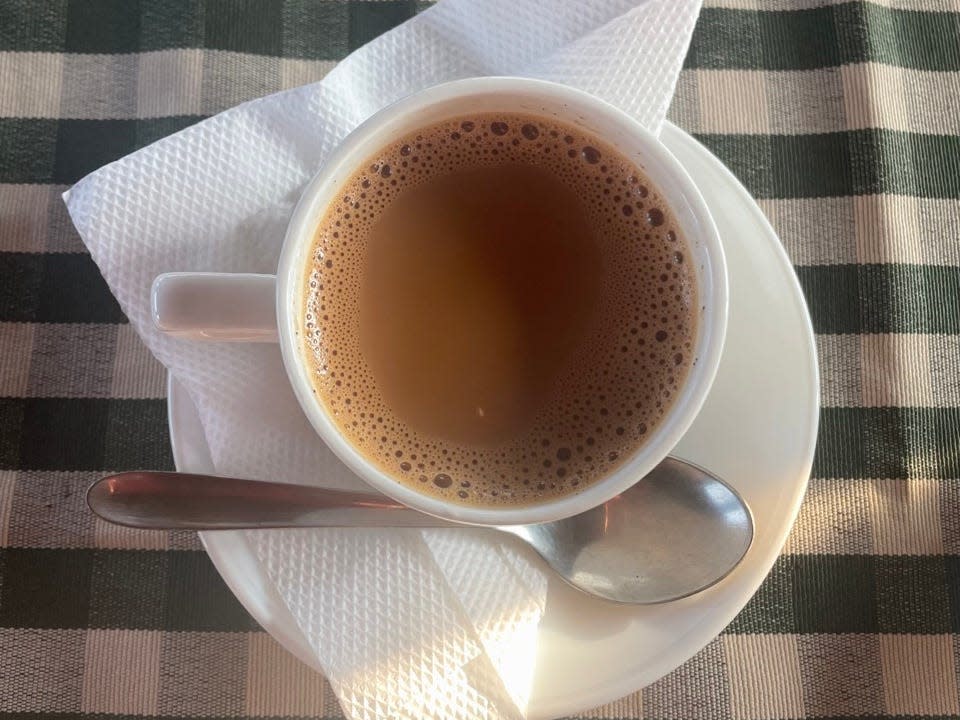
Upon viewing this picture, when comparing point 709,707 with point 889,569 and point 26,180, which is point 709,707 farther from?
point 26,180

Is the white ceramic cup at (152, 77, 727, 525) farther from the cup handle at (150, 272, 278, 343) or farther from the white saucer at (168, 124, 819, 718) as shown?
the white saucer at (168, 124, 819, 718)

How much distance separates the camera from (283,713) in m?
1.03

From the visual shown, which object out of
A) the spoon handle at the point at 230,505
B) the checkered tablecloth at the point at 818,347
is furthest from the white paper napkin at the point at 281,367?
the checkered tablecloth at the point at 818,347

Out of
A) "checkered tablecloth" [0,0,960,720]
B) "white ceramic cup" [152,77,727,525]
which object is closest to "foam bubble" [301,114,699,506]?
"white ceramic cup" [152,77,727,525]

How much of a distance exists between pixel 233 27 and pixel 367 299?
0.54m

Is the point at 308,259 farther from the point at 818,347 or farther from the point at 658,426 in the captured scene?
Result: the point at 818,347

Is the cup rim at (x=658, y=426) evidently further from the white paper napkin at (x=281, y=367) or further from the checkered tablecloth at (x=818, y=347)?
the checkered tablecloth at (x=818, y=347)

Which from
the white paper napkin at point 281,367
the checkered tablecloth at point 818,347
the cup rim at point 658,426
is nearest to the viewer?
the cup rim at point 658,426

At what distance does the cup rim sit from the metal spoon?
0.13 metres

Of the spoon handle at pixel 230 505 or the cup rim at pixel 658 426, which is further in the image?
the spoon handle at pixel 230 505

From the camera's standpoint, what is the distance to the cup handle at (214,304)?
702 mm

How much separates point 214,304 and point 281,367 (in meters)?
0.14

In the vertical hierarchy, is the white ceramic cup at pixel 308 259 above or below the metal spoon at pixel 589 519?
above

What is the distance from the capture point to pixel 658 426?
751 mm
